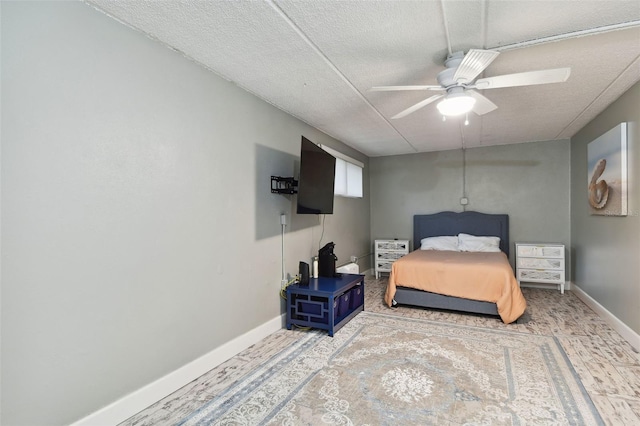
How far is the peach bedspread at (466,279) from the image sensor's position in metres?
3.59

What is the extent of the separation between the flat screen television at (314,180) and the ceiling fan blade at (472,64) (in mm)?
1443

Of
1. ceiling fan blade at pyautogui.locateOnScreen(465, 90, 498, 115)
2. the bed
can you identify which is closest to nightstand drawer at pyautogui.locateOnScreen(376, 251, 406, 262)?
the bed

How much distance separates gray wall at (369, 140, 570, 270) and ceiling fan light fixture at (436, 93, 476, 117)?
3.61 m

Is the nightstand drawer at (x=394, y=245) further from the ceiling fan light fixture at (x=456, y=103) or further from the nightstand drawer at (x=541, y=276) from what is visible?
the ceiling fan light fixture at (x=456, y=103)

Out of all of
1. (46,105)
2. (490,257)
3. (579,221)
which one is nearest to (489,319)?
(490,257)

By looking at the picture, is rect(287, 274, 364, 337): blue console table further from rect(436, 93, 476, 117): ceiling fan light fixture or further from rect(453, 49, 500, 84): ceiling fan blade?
rect(453, 49, 500, 84): ceiling fan blade

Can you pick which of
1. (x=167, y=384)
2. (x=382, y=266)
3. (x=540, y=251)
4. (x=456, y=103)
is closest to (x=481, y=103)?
(x=456, y=103)

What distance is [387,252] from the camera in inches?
234

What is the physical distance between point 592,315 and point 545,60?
120 inches

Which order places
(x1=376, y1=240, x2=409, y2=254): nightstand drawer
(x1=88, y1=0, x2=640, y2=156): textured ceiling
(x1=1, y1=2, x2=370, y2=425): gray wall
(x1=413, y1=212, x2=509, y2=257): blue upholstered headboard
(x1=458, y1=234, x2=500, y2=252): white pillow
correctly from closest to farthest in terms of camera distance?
(x1=1, y1=2, x2=370, y2=425): gray wall < (x1=88, y1=0, x2=640, y2=156): textured ceiling < (x1=458, y1=234, x2=500, y2=252): white pillow < (x1=413, y1=212, x2=509, y2=257): blue upholstered headboard < (x1=376, y1=240, x2=409, y2=254): nightstand drawer

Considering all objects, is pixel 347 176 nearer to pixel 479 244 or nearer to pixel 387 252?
pixel 387 252

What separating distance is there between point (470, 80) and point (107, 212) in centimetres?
253

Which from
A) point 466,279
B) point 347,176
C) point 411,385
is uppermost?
point 347,176

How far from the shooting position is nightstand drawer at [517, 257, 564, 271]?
4.84 metres
